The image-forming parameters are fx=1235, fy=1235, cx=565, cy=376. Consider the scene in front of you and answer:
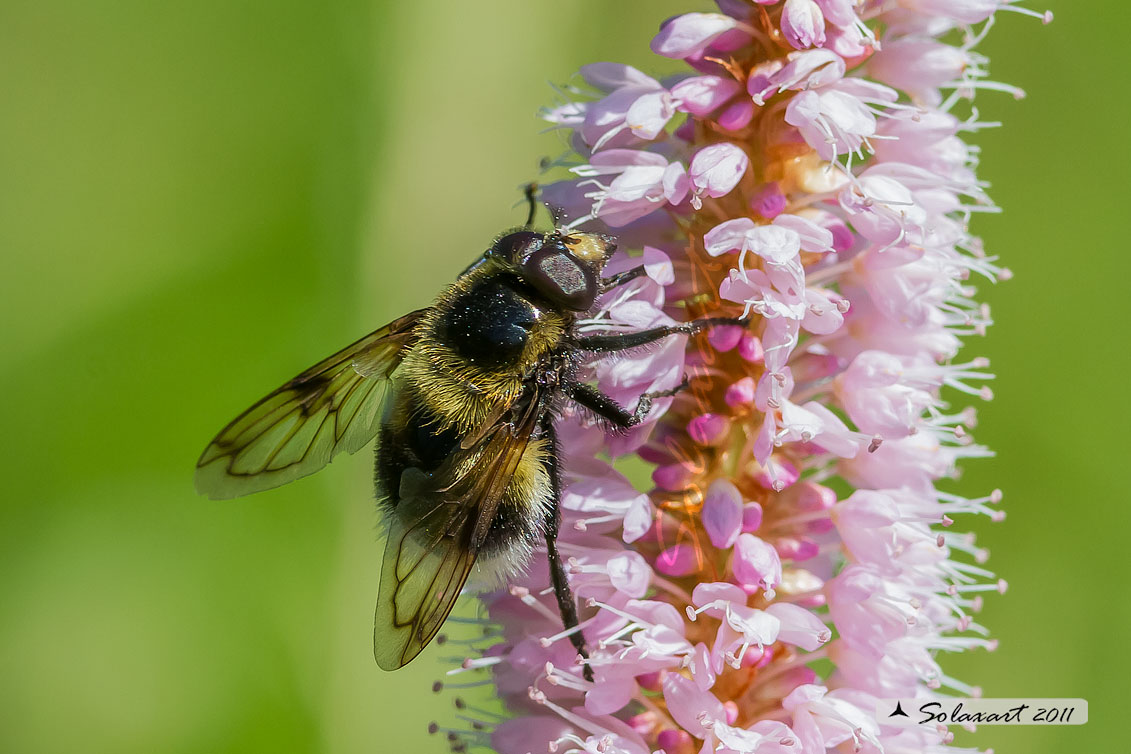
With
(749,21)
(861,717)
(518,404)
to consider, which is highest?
(749,21)

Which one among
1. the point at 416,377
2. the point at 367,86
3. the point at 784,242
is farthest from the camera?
the point at 367,86

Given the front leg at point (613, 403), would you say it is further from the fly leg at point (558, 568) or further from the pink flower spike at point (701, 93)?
the pink flower spike at point (701, 93)

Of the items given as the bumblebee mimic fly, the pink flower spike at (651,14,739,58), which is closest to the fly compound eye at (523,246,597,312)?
the bumblebee mimic fly

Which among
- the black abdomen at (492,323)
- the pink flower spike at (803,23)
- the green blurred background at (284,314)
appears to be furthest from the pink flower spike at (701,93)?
the green blurred background at (284,314)

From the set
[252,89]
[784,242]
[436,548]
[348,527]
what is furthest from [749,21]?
[252,89]

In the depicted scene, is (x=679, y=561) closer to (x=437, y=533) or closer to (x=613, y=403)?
(x=613, y=403)

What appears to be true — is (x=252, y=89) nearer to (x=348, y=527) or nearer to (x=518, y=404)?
(x=348, y=527)

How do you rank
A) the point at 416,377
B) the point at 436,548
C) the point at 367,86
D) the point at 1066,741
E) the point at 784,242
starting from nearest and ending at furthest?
the point at 784,242
the point at 436,548
the point at 416,377
the point at 1066,741
the point at 367,86

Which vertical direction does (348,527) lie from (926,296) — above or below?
below
